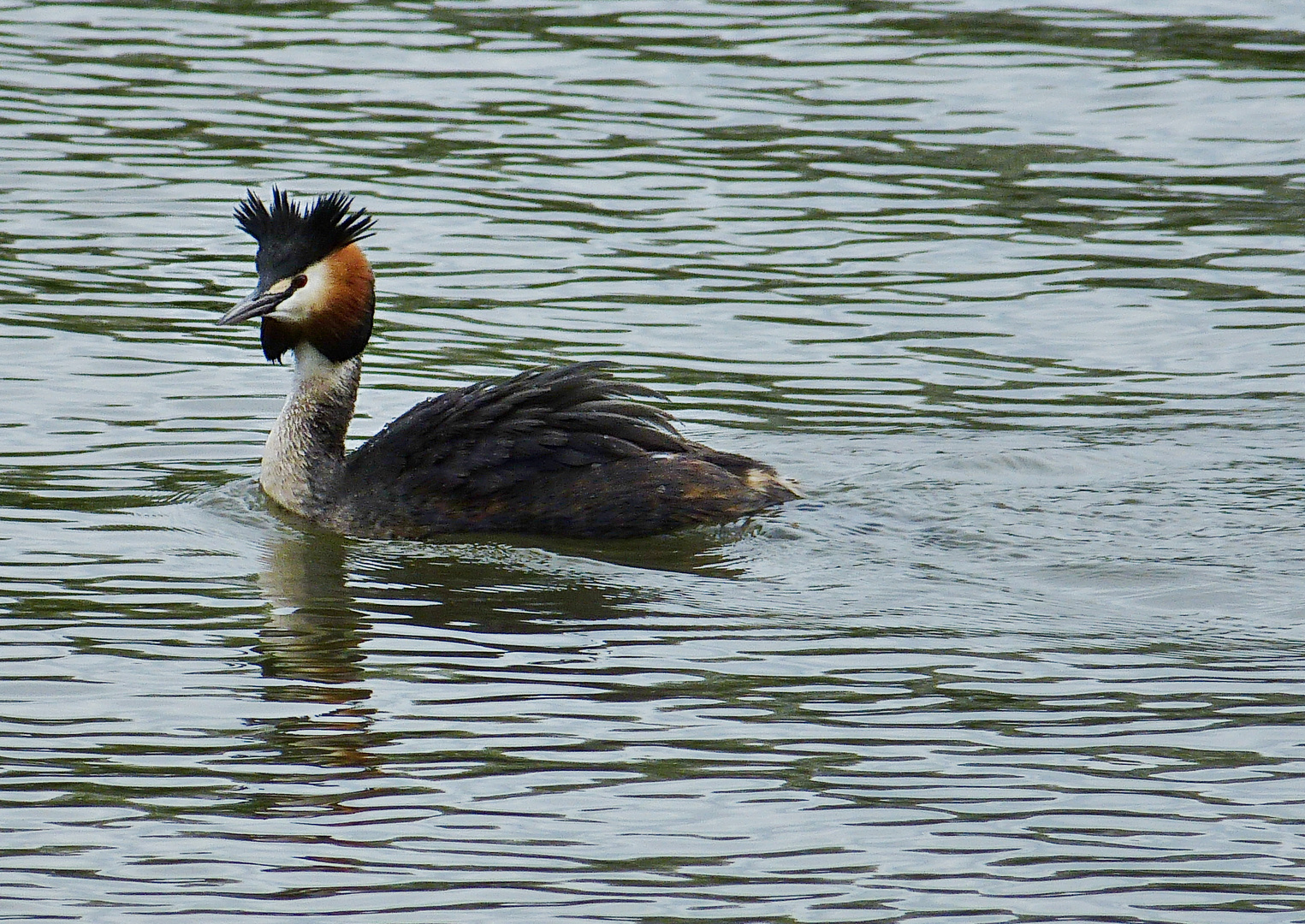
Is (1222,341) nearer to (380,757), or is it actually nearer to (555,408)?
(555,408)

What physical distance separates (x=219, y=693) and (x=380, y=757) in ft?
2.74

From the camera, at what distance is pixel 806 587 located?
8.25 m

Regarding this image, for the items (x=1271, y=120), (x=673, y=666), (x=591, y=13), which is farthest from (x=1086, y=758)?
(x=591, y=13)

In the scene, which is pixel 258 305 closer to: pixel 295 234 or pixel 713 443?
pixel 295 234

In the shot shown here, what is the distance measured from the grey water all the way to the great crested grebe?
157mm

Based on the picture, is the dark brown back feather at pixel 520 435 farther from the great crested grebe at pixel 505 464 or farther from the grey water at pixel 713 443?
the grey water at pixel 713 443

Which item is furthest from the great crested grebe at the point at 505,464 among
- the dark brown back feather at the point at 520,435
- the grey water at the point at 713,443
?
the grey water at the point at 713,443

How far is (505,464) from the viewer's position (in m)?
9.11

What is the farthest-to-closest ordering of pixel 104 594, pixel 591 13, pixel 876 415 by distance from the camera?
pixel 591 13 → pixel 876 415 → pixel 104 594

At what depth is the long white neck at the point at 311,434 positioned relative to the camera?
9523 millimetres

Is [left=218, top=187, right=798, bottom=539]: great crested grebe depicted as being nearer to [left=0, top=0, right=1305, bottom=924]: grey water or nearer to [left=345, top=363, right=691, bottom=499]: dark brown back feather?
[left=345, top=363, right=691, bottom=499]: dark brown back feather

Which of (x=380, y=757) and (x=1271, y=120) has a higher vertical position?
(x=1271, y=120)

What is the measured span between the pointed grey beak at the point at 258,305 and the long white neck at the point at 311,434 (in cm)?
36

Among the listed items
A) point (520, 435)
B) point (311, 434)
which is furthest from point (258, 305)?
point (520, 435)
